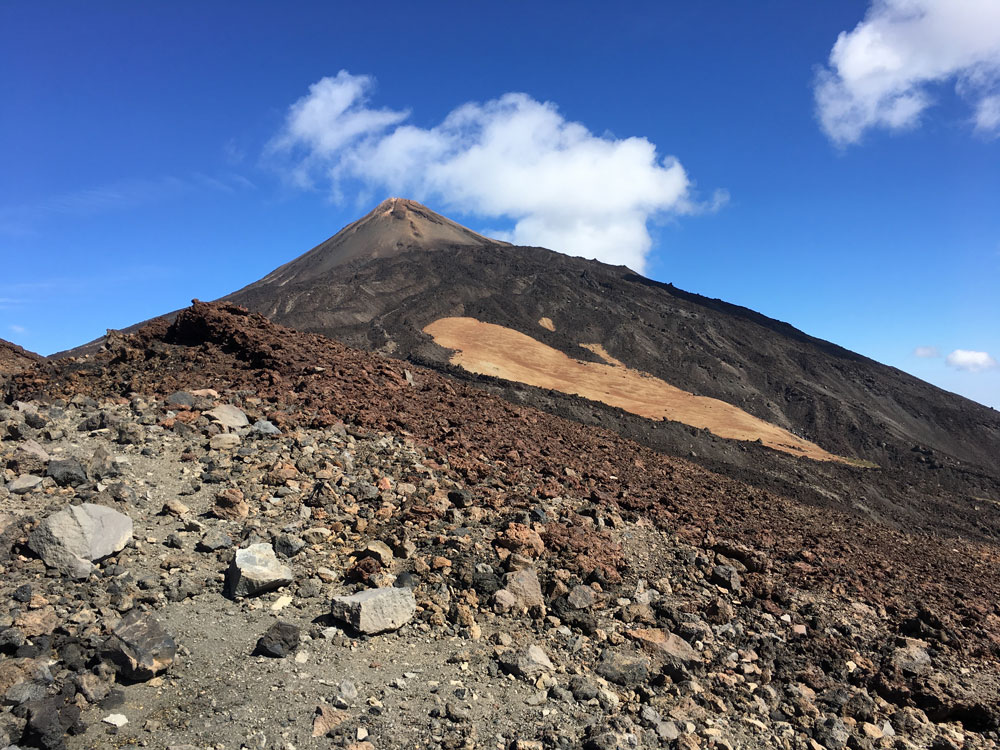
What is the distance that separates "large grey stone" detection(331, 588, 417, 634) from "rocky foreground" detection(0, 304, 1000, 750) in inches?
0.9

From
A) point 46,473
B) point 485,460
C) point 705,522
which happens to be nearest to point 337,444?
point 485,460

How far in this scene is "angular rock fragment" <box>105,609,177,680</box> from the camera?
14.2 ft

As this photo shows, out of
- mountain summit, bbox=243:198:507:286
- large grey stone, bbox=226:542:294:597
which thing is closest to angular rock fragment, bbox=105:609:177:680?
large grey stone, bbox=226:542:294:597

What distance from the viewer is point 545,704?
489cm

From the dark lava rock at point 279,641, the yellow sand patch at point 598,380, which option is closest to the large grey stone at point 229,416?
the dark lava rock at point 279,641

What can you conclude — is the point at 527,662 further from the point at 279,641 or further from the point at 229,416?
the point at 229,416

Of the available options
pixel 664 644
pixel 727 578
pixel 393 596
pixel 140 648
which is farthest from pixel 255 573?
pixel 727 578

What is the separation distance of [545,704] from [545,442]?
6.55 m

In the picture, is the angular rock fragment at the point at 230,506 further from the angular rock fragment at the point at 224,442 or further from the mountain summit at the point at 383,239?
the mountain summit at the point at 383,239

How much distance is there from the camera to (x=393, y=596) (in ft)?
18.0

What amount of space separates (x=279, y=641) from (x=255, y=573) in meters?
0.88

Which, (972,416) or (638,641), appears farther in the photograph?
(972,416)

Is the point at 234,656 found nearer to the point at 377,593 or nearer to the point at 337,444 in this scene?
the point at 377,593

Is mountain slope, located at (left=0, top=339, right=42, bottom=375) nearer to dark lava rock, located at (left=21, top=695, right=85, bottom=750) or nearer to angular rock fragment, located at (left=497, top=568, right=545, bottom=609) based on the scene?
dark lava rock, located at (left=21, top=695, right=85, bottom=750)
